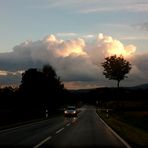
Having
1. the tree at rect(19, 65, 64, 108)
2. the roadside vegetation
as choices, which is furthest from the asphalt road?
the tree at rect(19, 65, 64, 108)

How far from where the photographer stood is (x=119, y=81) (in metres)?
110

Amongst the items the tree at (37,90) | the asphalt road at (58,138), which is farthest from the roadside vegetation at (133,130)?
the tree at (37,90)

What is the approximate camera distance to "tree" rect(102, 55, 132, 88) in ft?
364

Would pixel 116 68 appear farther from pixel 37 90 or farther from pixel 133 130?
pixel 133 130

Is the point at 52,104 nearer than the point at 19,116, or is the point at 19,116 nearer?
the point at 19,116

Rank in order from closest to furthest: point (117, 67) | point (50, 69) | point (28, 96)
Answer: point (28, 96) < point (117, 67) < point (50, 69)

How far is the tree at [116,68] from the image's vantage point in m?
111

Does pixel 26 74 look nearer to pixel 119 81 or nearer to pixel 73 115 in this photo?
pixel 119 81

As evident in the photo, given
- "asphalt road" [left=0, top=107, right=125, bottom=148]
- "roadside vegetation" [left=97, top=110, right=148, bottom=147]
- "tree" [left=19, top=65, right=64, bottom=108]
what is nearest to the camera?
"asphalt road" [left=0, top=107, right=125, bottom=148]

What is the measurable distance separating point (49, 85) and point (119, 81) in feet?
52.8

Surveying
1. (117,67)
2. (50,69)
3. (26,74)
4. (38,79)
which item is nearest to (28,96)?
(38,79)

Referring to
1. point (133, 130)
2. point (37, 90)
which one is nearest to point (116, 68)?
point (37, 90)

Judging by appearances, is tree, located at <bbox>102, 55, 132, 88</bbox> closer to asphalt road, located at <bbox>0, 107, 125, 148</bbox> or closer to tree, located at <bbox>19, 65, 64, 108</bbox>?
tree, located at <bbox>19, 65, 64, 108</bbox>

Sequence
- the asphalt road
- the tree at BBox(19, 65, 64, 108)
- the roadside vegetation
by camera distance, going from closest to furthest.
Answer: the asphalt road → the roadside vegetation → the tree at BBox(19, 65, 64, 108)
